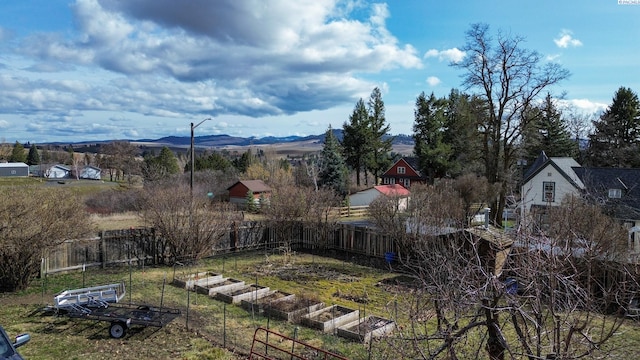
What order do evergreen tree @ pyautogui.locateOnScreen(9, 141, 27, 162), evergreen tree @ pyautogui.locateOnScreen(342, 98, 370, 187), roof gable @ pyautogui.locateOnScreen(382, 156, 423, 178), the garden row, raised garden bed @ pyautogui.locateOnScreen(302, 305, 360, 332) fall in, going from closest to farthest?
the garden row
raised garden bed @ pyautogui.locateOnScreen(302, 305, 360, 332)
evergreen tree @ pyautogui.locateOnScreen(342, 98, 370, 187)
roof gable @ pyautogui.locateOnScreen(382, 156, 423, 178)
evergreen tree @ pyautogui.locateOnScreen(9, 141, 27, 162)

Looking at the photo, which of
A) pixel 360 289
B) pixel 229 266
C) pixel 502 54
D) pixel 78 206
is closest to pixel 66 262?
pixel 78 206

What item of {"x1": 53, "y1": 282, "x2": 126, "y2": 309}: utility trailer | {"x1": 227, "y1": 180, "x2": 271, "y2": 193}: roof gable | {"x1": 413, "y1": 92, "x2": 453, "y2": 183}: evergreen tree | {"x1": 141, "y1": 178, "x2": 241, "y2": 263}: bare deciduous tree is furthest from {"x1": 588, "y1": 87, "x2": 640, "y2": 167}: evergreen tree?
{"x1": 53, "y1": 282, "x2": 126, "y2": 309}: utility trailer

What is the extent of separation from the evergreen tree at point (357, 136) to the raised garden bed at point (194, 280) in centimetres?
3562

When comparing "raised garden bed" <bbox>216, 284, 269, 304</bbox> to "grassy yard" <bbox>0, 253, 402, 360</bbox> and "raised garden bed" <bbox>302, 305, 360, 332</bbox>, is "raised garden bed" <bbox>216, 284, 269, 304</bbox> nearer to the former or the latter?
"grassy yard" <bbox>0, 253, 402, 360</bbox>

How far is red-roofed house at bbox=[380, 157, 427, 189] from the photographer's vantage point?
50594mm

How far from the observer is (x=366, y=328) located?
973 centimetres

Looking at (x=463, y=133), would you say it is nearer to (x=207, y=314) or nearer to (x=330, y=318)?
(x=330, y=318)

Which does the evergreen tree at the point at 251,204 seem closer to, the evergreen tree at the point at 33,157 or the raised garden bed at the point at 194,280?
the raised garden bed at the point at 194,280

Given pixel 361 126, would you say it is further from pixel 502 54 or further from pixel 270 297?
pixel 270 297

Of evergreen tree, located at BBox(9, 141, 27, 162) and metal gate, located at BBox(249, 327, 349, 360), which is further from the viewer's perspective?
evergreen tree, located at BBox(9, 141, 27, 162)

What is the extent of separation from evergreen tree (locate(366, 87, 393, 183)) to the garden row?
122 feet

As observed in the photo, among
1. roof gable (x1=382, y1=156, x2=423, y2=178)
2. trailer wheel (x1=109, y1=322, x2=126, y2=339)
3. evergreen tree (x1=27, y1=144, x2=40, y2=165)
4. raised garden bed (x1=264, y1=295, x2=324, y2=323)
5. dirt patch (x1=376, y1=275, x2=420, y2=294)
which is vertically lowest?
dirt patch (x1=376, y1=275, x2=420, y2=294)

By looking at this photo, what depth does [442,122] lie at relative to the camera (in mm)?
46000

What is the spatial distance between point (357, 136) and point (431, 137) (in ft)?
26.3
